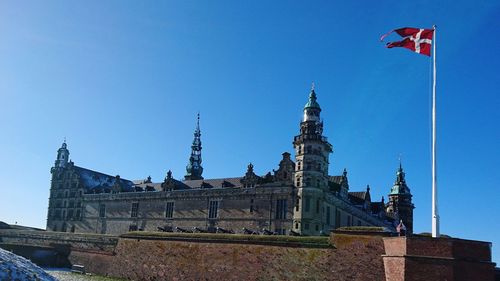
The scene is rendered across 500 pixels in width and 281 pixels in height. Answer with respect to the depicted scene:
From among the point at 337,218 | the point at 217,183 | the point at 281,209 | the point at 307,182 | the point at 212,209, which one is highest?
the point at 217,183

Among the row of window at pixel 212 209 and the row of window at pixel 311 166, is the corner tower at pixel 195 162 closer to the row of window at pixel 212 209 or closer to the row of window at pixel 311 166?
the row of window at pixel 212 209

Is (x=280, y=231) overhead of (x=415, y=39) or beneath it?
beneath

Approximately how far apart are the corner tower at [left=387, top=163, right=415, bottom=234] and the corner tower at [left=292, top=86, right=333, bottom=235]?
34.2m

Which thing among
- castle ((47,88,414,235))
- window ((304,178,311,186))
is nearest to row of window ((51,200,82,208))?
castle ((47,88,414,235))

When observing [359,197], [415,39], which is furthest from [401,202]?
[415,39]

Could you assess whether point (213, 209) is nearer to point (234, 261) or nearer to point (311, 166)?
point (311, 166)

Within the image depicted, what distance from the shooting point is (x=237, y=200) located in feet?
194

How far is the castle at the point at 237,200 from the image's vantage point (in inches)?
2092

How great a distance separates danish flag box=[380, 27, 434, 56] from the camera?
23234mm

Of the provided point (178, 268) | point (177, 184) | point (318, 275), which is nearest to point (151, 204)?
point (177, 184)

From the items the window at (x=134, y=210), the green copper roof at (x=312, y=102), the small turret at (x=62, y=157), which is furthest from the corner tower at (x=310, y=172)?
the small turret at (x=62, y=157)

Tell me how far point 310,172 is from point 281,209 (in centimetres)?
573

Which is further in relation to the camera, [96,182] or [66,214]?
[96,182]

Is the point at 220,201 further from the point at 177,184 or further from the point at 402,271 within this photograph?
the point at 402,271
